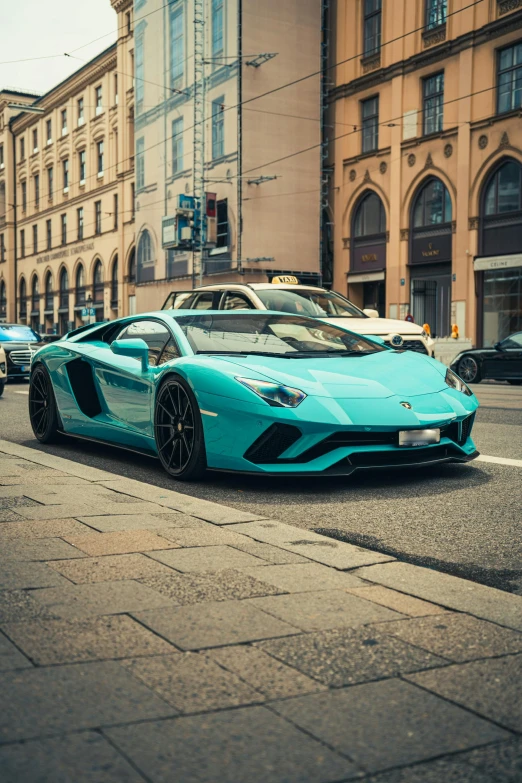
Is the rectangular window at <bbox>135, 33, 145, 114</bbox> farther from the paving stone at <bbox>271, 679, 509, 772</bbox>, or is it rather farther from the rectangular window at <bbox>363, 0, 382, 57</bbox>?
the paving stone at <bbox>271, 679, 509, 772</bbox>

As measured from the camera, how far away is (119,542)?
402 centimetres

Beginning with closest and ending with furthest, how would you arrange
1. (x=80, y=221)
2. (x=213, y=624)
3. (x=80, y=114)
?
1. (x=213, y=624)
2. (x=80, y=114)
3. (x=80, y=221)

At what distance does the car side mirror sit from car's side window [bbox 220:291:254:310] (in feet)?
20.4

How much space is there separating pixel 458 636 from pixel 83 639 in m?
1.14

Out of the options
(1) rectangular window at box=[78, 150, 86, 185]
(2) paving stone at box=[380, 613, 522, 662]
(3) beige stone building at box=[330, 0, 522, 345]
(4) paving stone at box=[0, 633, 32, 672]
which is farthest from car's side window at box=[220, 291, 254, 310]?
(1) rectangular window at box=[78, 150, 86, 185]

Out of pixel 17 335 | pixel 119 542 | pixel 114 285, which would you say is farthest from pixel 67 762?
pixel 114 285

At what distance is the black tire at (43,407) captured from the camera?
8.00 metres

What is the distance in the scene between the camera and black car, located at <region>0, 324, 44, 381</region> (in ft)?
64.9

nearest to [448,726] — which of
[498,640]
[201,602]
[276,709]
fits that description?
[276,709]

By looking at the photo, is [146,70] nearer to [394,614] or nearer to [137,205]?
[137,205]

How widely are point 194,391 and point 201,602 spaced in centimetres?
281

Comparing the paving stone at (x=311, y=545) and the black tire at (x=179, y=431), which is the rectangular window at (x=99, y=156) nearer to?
the black tire at (x=179, y=431)

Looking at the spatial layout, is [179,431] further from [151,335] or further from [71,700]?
[71,700]

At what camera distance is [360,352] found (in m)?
6.66
